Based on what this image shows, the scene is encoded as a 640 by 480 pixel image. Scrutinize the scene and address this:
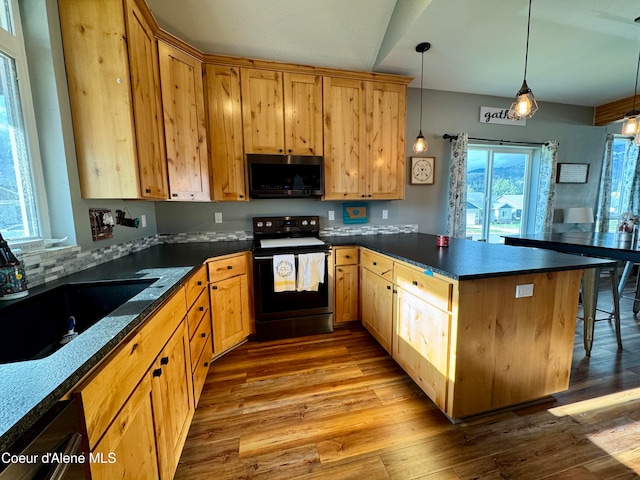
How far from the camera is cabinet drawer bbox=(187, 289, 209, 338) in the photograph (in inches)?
63.8

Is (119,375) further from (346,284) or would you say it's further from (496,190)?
(496,190)

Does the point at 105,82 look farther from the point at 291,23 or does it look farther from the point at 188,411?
the point at 188,411

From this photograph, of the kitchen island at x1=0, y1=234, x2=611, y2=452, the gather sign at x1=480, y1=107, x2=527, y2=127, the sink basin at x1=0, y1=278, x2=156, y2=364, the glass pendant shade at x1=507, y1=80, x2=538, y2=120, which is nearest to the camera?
the sink basin at x1=0, y1=278, x2=156, y2=364

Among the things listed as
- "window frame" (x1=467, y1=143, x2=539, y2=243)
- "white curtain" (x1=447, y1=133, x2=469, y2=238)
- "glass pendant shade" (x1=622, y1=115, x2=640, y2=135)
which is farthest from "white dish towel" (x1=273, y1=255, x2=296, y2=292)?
"glass pendant shade" (x1=622, y1=115, x2=640, y2=135)

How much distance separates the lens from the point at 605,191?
413cm

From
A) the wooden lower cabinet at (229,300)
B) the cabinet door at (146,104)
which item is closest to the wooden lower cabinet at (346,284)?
the wooden lower cabinet at (229,300)

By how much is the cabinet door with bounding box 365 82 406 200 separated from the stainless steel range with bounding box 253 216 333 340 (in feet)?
3.32

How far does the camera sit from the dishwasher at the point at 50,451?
452 millimetres

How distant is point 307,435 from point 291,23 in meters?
3.05

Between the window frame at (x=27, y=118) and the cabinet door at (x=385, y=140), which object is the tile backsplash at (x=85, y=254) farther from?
the cabinet door at (x=385, y=140)

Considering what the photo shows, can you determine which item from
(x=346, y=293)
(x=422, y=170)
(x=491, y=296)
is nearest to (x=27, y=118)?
(x=346, y=293)

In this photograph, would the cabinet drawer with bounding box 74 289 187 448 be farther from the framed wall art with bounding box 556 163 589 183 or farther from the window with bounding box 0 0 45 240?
the framed wall art with bounding box 556 163 589 183

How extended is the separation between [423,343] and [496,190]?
3.14m

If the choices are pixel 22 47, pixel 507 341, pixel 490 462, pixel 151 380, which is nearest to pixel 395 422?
pixel 490 462
